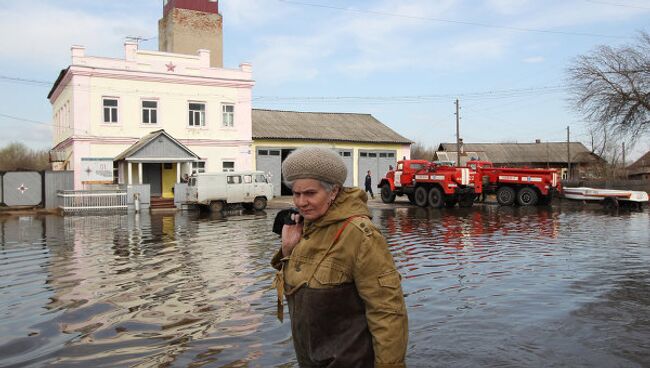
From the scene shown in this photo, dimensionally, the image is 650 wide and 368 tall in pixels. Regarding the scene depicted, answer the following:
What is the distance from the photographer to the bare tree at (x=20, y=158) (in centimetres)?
6391

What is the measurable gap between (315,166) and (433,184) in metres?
→ 23.8

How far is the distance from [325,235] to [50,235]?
604 inches

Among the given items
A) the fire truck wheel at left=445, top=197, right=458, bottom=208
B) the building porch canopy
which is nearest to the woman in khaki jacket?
the fire truck wheel at left=445, top=197, right=458, bottom=208

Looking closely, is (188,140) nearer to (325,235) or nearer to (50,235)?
(50,235)

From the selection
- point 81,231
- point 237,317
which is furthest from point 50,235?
point 237,317

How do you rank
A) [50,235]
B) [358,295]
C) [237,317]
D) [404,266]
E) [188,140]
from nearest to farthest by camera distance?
[358,295], [237,317], [404,266], [50,235], [188,140]

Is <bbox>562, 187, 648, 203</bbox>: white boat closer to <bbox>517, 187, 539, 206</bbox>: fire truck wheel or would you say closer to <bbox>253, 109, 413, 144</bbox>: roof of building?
<bbox>517, 187, 539, 206</bbox>: fire truck wheel

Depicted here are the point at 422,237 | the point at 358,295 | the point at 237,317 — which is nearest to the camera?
the point at 358,295

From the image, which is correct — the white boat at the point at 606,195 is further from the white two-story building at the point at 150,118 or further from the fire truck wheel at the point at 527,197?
the white two-story building at the point at 150,118

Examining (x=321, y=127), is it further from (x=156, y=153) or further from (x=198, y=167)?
(x=156, y=153)

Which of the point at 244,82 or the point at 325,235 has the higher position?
the point at 244,82

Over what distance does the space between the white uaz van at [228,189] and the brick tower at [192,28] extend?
43.2 feet

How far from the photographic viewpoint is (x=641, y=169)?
2245 inches

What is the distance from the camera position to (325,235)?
258cm
